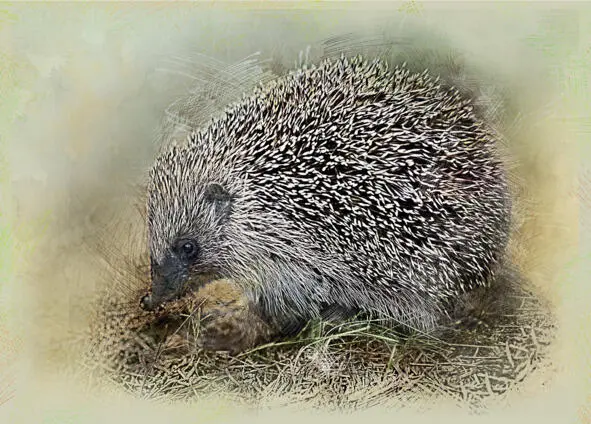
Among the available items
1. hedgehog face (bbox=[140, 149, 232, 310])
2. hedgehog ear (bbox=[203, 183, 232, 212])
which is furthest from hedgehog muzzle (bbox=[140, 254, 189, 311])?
hedgehog ear (bbox=[203, 183, 232, 212])

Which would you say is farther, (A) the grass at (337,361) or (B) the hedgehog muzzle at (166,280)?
(B) the hedgehog muzzle at (166,280)

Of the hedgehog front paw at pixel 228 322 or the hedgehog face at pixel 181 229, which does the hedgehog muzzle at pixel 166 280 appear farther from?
the hedgehog front paw at pixel 228 322

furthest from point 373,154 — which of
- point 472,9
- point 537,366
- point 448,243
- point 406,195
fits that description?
point 537,366

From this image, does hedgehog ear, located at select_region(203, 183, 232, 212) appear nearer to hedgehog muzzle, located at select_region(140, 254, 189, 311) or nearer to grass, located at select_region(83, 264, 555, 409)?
hedgehog muzzle, located at select_region(140, 254, 189, 311)

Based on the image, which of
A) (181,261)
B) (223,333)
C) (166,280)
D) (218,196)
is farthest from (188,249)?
(223,333)

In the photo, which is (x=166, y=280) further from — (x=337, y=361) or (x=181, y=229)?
(x=337, y=361)

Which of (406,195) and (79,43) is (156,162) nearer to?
(79,43)

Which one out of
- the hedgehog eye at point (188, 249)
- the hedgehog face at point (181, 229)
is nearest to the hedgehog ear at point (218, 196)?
the hedgehog face at point (181, 229)
